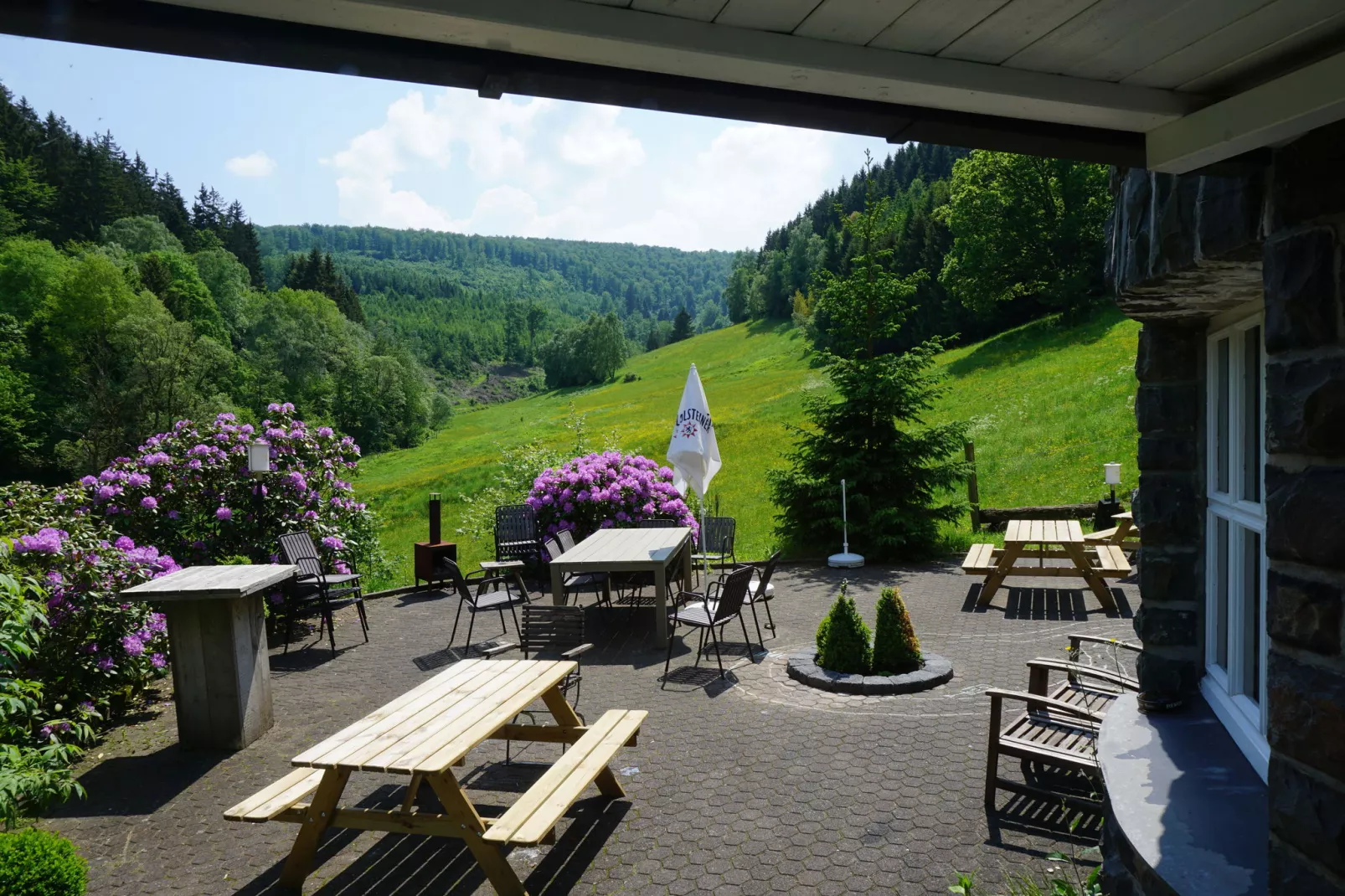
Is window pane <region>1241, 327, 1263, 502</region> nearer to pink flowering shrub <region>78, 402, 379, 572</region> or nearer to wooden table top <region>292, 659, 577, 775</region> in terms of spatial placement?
wooden table top <region>292, 659, 577, 775</region>

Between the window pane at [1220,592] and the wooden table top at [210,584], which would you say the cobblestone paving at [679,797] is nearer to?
the wooden table top at [210,584]

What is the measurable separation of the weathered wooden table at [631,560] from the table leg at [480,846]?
4572 millimetres

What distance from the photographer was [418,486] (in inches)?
1435

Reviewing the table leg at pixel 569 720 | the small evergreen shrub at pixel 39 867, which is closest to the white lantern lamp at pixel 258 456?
the table leg at pixel 569 720

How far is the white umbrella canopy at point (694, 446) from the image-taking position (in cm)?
A: 962

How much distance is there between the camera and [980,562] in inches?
401

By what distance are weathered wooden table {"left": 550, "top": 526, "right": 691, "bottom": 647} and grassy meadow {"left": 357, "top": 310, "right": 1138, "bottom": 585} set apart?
15.2 ft

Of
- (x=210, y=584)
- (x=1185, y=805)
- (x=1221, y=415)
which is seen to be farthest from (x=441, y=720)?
(x=1221, y=415)

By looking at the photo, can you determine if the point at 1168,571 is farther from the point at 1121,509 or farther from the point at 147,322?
the point at 147,322

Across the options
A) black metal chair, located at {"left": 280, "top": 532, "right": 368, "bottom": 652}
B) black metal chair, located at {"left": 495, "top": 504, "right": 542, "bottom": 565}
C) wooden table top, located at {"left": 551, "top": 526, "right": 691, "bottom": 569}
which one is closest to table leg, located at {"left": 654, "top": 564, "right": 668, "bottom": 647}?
wooden table top, located at {"left": 551, "top": 526, "right": 691, "bottom": 569}

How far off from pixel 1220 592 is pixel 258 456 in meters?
8.58

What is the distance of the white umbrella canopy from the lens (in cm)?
962

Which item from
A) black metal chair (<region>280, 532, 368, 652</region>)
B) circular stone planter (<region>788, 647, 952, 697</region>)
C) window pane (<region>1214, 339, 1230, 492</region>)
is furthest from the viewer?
black metal chair (<region>280, 532, 368, 652</region>)

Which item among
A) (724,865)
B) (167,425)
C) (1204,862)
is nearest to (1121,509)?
(724,865)
